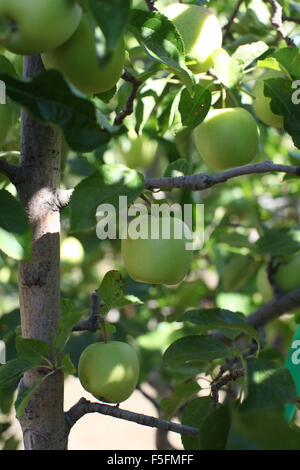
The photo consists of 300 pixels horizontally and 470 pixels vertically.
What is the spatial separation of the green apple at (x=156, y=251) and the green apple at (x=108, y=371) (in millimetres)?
99

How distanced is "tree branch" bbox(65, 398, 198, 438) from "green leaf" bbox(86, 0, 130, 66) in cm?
41

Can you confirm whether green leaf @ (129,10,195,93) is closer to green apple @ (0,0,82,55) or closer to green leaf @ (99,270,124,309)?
green apple @ (0,0,82,55)

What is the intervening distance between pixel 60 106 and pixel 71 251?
1.15 metres

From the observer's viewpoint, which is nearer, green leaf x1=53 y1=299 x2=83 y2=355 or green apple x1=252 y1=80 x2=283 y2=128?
green leaf x1=53 y1=299 x2=83 y2=355

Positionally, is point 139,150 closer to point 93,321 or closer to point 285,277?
point 285,277

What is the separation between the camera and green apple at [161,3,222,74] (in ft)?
2.17

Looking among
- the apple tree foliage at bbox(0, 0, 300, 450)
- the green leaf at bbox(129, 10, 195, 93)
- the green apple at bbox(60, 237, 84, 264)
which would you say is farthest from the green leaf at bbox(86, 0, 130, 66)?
the green apple at bbox(60, 237, 84, 264)

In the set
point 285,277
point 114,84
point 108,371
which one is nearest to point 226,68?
point 114,84

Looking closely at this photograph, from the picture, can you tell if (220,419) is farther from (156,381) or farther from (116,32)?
(156,381)

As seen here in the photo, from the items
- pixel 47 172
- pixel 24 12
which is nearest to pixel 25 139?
pixel 47 172

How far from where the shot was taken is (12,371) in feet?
1.97

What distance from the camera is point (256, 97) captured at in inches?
29.0

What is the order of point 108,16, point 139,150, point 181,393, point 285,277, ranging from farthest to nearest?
point 139,150 → point 285,277 → point 181,393 → point 108,16

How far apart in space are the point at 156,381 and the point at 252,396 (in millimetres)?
1322
